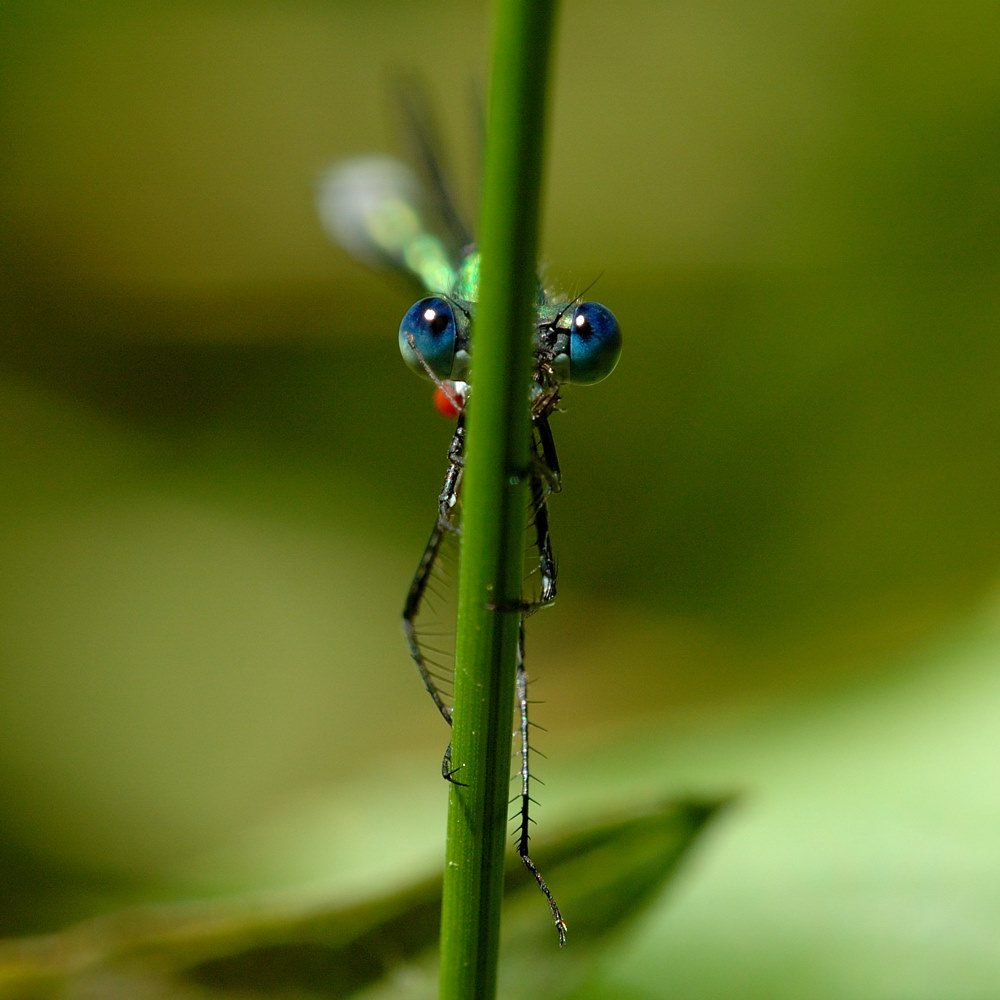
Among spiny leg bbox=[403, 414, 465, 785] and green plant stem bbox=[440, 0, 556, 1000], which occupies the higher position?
spiny leg bbox=[403, 414, 465, 785]

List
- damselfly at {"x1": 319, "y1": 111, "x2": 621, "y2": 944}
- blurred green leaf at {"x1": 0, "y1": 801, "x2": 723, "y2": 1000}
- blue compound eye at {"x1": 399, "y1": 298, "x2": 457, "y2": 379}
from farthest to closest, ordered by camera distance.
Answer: blue compound eye at {"x1": 399, "y1": 298, "x2": 457, "y2": 379}, damselfly at {"x1": 319, "y1": 111, "x2": 621, "y2": 944}, blurred green leaf at {"x1": 0, "y1": 801, "x2": 723, "y2": 1000}

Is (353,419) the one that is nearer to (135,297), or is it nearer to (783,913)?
(135,297)

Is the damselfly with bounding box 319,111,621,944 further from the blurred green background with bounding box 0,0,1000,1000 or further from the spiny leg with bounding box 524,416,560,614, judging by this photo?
the blurred green background with bounding box 0,0,1000,1000

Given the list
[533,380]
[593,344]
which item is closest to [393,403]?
[593,344]

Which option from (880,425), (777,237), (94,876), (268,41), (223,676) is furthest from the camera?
(268,41)

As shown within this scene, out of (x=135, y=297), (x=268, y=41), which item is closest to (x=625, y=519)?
(x=135, y=297)

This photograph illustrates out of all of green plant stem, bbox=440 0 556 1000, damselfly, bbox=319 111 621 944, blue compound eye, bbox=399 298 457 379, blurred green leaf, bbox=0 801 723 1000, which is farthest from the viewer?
blue compound eye, bbox=399 298 457 379

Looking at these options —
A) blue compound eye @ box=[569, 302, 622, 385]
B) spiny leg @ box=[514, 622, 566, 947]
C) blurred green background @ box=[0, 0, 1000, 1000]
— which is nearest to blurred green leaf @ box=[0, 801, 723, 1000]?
spiny leg @ box=[514, 622, 566, 947]
